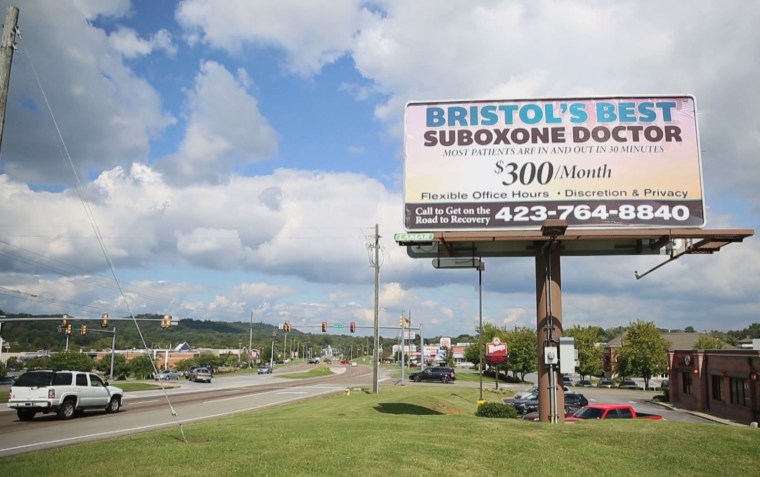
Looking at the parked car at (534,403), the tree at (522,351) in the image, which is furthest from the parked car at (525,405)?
the tree at (522,351)

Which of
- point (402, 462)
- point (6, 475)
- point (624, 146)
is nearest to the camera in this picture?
point (6, 475)

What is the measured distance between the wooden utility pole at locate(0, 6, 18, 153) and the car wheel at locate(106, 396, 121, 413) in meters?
18.3

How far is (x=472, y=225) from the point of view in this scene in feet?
50.9

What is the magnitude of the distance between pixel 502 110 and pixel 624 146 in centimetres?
342

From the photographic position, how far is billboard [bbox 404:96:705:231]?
15117mm

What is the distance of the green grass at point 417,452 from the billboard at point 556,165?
5.42 meters

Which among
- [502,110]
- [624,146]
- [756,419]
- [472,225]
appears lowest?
[756,419]

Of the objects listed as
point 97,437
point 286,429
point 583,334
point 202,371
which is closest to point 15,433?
point 97,437

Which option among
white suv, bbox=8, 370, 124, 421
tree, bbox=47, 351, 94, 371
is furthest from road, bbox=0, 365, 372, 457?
tree, bbox=47, 351, 94, 371

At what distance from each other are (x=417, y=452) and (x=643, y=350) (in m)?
65.4

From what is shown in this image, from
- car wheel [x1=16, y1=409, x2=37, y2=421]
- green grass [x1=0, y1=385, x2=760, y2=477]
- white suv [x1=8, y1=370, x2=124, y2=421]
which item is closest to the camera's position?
green grass [x1=0, y1=385, x2=760, y2=477]

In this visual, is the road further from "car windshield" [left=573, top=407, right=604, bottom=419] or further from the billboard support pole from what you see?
"car windshield" [left=573, top=407, right=604, bottom=419]

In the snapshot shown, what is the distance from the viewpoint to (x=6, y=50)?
976 centimetres

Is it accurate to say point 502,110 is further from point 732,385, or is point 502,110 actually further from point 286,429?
point 732,385
